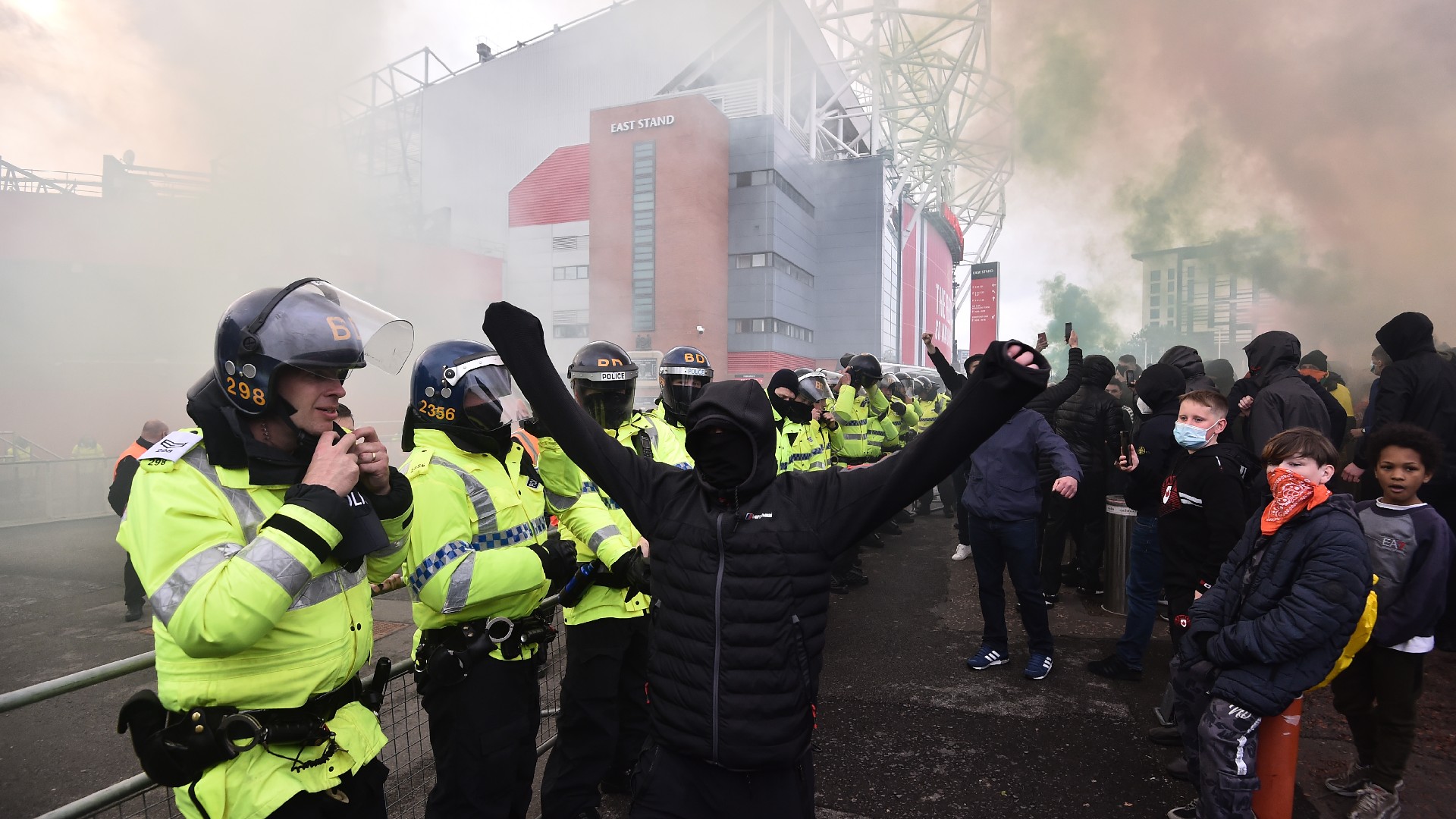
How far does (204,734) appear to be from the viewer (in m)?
1.69

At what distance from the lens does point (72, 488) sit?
1337 centimetres

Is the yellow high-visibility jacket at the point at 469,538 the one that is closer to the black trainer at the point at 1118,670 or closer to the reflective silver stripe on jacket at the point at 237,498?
the reflective silver stripe on jacket at the point at 237,498

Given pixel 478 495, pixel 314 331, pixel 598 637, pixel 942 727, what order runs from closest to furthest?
1. pixel 314 331
2. pixel 478 495
3. pixel 598 637
4. pixel 942 727

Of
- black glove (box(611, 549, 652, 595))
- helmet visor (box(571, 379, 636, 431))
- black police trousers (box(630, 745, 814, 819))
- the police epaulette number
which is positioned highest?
helmet visor (box(571, 379, 636, 431))

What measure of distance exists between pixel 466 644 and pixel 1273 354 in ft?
16.9

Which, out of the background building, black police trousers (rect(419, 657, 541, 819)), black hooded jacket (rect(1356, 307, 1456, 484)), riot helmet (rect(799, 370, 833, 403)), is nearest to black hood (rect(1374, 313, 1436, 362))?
black hooded jacket (rect(1356, 307, 1456, 484))

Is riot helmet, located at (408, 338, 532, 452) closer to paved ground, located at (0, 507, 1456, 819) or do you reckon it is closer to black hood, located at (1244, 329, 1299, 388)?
paved ground, located at (0, 507, 1456, 819)

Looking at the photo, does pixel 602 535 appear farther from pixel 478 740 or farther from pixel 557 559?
pixel 478 740

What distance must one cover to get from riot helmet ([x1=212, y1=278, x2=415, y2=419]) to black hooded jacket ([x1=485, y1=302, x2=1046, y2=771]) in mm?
414

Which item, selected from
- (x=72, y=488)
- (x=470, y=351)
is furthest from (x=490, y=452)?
(x=72, y=488)

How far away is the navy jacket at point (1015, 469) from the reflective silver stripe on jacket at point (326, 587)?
3965 mm

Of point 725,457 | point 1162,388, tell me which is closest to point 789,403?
point 1162,388

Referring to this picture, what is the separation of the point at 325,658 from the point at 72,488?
15.9 meters

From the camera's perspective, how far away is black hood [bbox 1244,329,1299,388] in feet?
15.7
